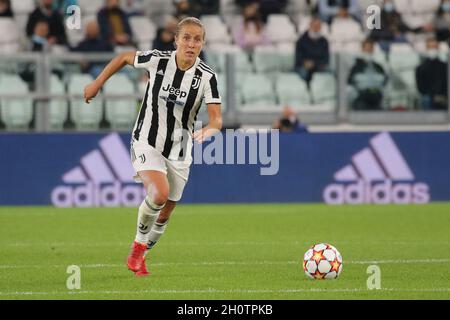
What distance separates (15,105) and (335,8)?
6686 mm

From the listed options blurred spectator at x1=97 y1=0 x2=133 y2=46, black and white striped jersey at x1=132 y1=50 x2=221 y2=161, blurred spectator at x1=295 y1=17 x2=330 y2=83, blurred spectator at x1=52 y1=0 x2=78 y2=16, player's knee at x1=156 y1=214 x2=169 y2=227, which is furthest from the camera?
blurred spectator at x1=52 y1=0 x2=78 y2=16

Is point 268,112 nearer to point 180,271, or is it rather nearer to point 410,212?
point 410,212

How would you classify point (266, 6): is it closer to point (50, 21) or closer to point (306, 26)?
point (306, 26)

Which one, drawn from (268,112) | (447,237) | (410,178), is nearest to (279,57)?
(268,112)

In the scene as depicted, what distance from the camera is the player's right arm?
10.4m

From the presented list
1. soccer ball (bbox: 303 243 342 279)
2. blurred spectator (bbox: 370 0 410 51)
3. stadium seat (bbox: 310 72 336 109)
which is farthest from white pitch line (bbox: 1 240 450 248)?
blurred spectator (bbox: 370 0 410 51)

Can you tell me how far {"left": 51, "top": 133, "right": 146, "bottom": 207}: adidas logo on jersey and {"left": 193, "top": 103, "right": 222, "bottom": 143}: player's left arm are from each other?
8.89 meters

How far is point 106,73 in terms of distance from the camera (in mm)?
10680

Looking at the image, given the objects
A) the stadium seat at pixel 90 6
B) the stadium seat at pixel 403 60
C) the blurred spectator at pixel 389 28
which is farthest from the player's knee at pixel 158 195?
the stadium seat at pixel 90 6

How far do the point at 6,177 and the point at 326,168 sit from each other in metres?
5.06

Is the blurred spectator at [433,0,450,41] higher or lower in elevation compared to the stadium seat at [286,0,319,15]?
lower

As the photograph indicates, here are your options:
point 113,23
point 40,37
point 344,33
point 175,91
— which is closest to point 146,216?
point 175,91

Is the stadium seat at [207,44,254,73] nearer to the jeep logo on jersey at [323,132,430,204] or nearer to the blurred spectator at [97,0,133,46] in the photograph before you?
the blurred spectator at [97,0,133,46]

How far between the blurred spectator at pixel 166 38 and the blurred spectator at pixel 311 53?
6.84ft
